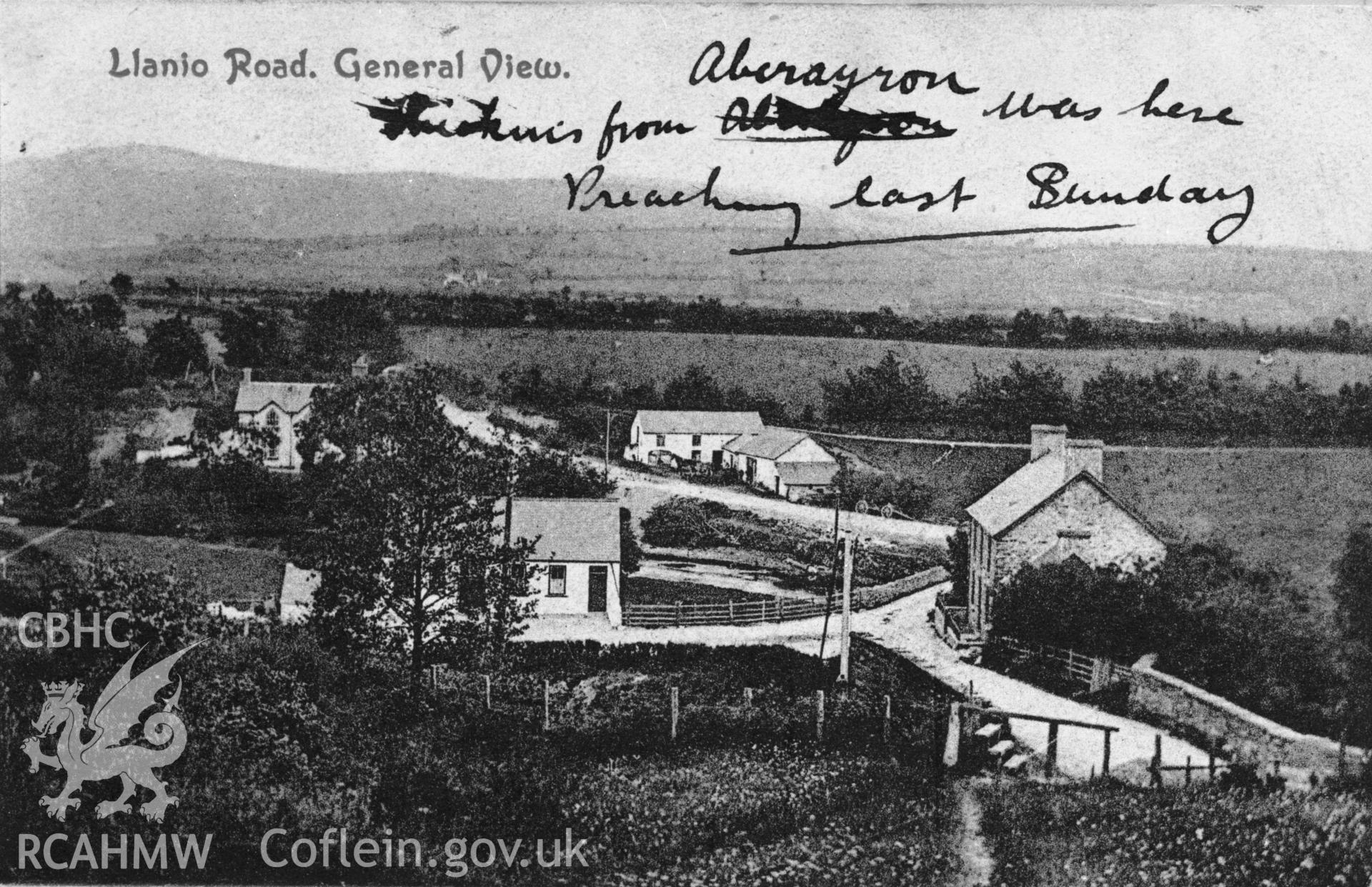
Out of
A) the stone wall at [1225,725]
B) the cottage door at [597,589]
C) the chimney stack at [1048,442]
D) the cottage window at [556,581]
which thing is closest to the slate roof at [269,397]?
the cottage window at [556,581]

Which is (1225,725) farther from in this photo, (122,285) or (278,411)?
(122,285)

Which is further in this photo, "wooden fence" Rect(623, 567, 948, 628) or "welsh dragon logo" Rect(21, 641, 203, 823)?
"wooden fence" Rect(623, 567, 948, 628)

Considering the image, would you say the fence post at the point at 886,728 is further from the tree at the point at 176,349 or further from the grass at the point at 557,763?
the tree at the point at 176,349

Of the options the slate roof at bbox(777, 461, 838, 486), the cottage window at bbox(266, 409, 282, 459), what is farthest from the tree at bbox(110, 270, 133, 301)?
the slate roof at bbox(777, 461, 838, 486)

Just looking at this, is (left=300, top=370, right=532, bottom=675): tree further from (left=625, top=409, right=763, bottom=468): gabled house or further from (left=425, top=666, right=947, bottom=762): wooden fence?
(left=625, top=409, right=763, bottom=468): gabled house

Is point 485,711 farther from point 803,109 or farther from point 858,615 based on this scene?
point 803,109

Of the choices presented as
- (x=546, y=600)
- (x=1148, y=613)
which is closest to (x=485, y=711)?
(x=546, y=600)
